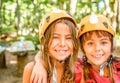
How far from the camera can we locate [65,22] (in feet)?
6.73

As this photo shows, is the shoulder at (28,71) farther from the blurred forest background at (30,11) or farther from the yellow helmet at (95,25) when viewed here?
the blurred forest background at (30,11)

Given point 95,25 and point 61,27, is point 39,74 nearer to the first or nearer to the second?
point 61,27

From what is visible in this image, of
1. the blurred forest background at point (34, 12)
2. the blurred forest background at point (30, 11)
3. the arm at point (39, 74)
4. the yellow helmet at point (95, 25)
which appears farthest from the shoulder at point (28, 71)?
the blurred forest background at point (30, 11)

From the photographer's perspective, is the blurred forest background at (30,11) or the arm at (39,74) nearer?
the arm at (39,74)

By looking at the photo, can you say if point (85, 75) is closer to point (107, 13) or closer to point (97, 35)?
point (97, 35)

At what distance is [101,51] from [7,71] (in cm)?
573

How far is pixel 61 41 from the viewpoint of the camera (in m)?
2.01

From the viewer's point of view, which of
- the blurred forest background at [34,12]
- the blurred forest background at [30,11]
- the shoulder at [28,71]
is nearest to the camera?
the shoulder at [28,71]

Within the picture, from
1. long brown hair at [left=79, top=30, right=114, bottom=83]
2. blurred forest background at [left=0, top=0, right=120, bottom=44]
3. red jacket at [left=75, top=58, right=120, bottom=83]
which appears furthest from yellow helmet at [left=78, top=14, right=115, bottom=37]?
blurred forest background at [left=0, top=0, right=120, bottom=44]

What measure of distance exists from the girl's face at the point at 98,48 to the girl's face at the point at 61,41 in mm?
139

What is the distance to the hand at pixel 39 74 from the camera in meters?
2.09

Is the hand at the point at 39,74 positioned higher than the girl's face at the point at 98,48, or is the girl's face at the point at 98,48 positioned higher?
the girl's face at the point at 98,48

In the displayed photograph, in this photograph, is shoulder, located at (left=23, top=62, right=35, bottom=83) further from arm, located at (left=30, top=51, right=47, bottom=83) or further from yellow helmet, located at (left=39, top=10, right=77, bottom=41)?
yellow helmet, located at (left=39, top=10, right=77, bottom=41)

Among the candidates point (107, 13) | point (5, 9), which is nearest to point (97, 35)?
point (107, 13)
